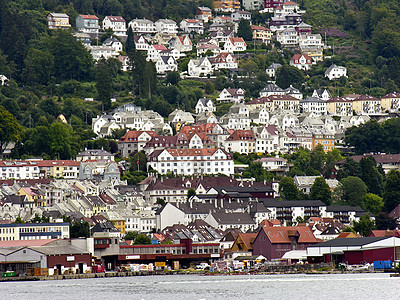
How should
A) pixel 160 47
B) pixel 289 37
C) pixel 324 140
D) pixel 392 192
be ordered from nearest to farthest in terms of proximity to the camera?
pixel 392 192, pixel 324 140, pixel 160 47, pixel 289 37

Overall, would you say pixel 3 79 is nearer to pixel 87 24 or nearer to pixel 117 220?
pixel 87 24

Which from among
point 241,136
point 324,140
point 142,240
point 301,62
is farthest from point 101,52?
point 142,240

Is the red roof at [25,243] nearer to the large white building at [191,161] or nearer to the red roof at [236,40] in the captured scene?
the large white building at [191,161]

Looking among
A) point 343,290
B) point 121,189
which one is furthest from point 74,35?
point 343,290


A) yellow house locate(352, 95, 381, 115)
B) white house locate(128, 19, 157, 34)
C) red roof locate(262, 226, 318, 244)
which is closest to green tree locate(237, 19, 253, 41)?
white house locate(128, 19, 157, 34)

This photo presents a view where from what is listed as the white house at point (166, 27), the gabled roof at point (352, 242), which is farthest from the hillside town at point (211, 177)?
the white house at point (166, 27)

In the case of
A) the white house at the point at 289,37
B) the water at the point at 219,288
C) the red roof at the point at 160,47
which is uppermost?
the white house at the point at 289,37
